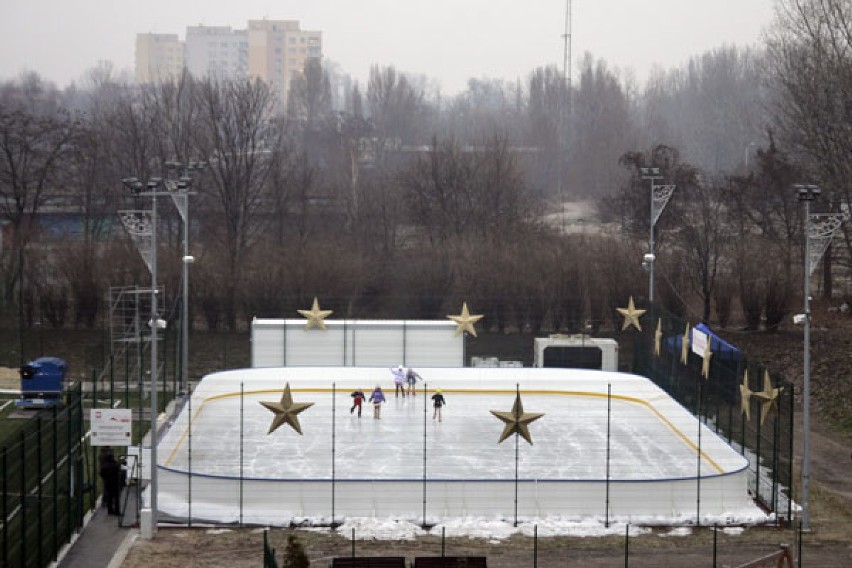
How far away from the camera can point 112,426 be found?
2256 cm

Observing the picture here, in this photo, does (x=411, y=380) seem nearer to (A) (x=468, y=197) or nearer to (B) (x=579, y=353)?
(B) (x=579, y=353)

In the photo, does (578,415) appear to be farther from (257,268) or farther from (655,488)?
(257,268)

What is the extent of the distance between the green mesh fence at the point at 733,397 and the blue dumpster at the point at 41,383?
15.9 meters

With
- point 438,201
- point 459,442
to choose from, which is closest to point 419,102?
point 438,201

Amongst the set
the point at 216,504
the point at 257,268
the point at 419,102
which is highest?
the point at 419,102

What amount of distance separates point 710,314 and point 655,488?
80.3 feet

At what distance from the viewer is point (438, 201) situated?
196ft

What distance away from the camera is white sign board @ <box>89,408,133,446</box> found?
73.8 feet

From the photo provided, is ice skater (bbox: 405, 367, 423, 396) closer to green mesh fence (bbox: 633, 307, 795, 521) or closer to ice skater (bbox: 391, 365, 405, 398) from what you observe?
ice skater (bbox: 391, 365, 405, 398)

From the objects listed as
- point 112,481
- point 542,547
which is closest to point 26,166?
point 112,481

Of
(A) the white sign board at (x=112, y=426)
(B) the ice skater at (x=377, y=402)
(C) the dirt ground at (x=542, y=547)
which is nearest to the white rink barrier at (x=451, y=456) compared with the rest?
(B) the ice skater at (x=377, y=402)

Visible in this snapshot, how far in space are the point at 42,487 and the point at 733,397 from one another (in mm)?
14868

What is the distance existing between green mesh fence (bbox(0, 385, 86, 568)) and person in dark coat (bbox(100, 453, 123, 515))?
42 cm

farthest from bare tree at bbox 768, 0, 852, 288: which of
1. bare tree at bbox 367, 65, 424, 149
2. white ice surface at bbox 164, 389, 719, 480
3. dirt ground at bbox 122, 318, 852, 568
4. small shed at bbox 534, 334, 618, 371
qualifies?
bare tree at bbox 367, 65, 424, 149
